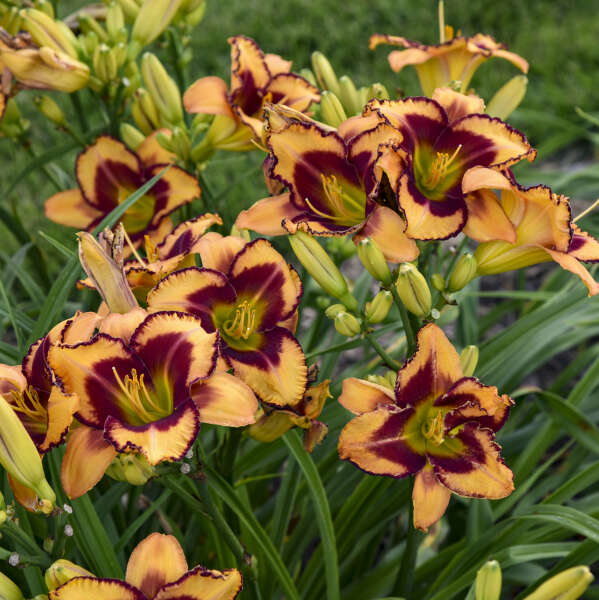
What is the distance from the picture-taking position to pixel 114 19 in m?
1.54

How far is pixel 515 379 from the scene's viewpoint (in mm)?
1638

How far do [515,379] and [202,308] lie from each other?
33.9 inches

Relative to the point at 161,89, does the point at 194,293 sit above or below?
below

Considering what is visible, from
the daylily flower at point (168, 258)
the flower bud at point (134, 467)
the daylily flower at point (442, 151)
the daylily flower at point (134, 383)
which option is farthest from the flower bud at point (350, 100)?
the flower bud at point (134, 467)

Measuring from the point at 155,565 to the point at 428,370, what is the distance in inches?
16.5

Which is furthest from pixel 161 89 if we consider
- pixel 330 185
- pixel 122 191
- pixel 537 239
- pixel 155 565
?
pixel 155 565

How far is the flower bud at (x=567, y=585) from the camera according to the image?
0.85 meters

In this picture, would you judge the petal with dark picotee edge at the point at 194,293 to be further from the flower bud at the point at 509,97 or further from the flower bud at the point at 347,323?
the flower bud at the point at 509,97

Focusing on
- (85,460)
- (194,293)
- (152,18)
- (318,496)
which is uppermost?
(152,18)

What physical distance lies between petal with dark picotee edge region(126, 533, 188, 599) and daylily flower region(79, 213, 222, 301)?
34 cm

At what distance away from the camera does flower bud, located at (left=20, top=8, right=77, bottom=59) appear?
1.45m

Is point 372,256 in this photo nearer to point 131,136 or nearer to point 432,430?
point 432,430

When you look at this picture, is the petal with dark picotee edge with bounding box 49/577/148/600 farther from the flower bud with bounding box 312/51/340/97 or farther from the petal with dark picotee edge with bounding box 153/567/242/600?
the flower bud with bounding box 312/51/340/97

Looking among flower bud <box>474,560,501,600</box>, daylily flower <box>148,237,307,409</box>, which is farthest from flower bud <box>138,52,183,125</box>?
flower bud <box>474,560,501,600</box>
